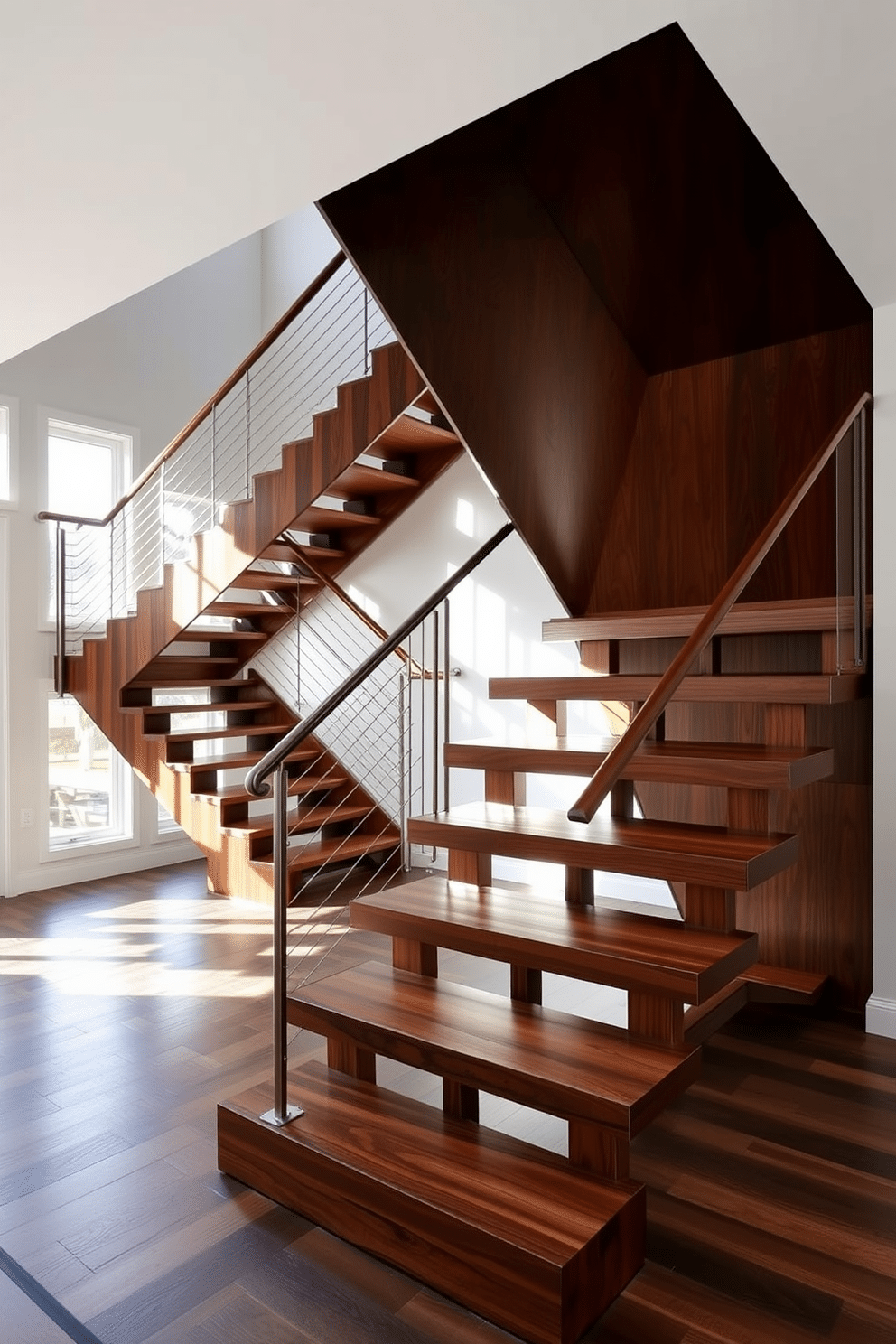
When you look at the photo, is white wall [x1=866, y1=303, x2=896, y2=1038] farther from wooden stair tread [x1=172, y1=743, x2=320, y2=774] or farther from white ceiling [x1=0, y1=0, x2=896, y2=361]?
wooden stair tread [x1=172, y1=743, x2=320, y2=774]

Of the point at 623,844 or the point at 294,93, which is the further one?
the point at 623,844

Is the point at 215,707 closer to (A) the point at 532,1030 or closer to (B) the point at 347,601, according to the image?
(B) the point at 347,601

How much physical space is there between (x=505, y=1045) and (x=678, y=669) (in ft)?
3.34

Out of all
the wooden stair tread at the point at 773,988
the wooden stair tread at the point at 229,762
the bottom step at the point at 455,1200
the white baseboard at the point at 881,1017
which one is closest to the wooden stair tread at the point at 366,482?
the wooden stair tread at the point at 229,762

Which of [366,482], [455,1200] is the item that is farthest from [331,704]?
[366,482]

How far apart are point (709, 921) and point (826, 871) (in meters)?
1.36

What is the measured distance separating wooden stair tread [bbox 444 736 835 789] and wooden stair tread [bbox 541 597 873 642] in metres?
0.44

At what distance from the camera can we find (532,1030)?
2252 millimetres

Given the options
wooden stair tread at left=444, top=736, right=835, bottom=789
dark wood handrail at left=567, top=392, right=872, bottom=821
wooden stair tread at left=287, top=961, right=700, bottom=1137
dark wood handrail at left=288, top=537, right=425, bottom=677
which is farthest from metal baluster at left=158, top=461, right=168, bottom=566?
dark wood handrail at left=567, top=392, right=872, bottom=821

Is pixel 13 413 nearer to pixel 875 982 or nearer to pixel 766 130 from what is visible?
pixel 766 130

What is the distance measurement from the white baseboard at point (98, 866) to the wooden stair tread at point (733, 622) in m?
3.67

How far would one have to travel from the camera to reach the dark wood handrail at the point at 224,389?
4465 mm

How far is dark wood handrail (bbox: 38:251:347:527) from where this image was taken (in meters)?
4.46

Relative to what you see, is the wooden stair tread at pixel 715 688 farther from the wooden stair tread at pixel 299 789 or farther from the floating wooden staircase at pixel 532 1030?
the wooden stair tread at pixel 299 789
